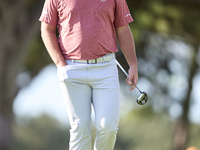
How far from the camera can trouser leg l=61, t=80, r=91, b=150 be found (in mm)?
3615

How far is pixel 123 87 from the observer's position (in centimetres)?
1507

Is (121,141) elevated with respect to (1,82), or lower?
lower

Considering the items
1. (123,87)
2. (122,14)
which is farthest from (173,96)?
(122,14)

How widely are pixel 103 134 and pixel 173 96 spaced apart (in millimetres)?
12601

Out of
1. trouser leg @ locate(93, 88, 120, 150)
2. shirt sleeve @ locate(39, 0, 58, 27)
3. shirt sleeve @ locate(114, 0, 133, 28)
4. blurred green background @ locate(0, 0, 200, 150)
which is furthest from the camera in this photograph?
blurred green background @ locate(0, 0, 200, 150)

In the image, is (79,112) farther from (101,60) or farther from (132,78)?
(132,78)

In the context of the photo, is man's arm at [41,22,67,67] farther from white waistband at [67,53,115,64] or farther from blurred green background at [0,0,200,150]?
blurred green background at [0,0,200,150]

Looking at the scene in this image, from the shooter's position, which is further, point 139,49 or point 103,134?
point 139,49

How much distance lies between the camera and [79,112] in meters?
3.64

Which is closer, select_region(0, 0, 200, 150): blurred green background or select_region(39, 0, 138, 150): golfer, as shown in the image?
select_region(39, 0, 138, 150): golfer

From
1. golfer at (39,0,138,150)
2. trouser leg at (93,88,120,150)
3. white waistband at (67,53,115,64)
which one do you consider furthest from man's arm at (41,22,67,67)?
trouser leg at (93,88,120,150)

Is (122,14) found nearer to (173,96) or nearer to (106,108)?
(106,108)

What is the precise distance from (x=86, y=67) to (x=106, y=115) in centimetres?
43

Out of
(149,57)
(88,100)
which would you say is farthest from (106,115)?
(149,57)
